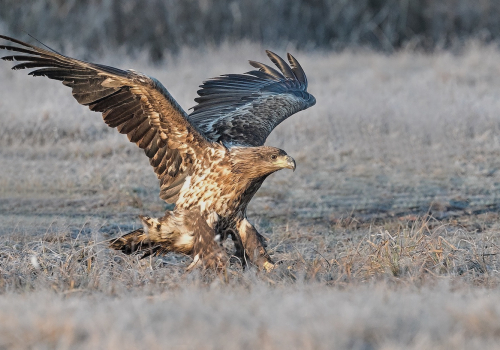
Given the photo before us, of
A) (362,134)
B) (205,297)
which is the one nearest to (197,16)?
(362,134)

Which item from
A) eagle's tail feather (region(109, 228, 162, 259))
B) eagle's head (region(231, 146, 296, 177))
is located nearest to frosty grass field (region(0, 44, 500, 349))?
eagle's tail feather (region(109, 228, 162, 259))

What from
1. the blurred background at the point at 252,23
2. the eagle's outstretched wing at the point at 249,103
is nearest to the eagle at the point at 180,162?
the eagle's outstretched wing at the point at 249,103

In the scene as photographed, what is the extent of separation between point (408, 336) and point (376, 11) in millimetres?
17690

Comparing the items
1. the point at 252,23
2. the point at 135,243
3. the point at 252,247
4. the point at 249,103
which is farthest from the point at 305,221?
the point at 252,23

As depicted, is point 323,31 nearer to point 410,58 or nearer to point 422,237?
point 410,58

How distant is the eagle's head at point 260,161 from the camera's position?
5355mm

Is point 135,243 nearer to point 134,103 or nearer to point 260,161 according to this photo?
point 134,103

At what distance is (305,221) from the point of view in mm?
7766

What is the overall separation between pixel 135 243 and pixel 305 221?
2451mm

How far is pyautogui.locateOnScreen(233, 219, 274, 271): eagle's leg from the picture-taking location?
18.0 feet

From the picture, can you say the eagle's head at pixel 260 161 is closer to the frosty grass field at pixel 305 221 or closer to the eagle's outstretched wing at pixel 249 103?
the eagle's outstretched wing at pixel 249 103

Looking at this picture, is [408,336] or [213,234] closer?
[408,336]

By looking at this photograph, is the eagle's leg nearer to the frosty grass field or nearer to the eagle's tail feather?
the frosty grass field

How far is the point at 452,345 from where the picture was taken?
3.25 metres
